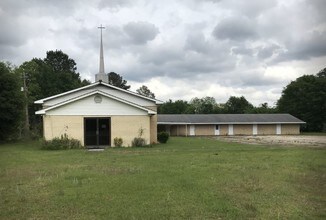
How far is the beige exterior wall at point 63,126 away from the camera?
28.5 meters

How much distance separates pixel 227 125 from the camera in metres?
60.1

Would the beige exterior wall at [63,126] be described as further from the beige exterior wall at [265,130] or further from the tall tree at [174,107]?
the tall tree at [174,107]

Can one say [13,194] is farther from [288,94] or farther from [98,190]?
[288,94]

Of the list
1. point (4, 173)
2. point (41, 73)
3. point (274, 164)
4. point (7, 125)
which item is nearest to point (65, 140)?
point (7, 125)

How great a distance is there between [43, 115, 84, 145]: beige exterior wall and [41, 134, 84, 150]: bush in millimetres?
418

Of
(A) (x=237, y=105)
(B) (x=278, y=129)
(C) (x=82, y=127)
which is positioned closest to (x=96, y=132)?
(C) (x=82, y=127)

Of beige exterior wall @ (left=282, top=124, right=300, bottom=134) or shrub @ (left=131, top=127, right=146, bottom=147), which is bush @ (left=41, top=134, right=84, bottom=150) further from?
beige exterior wall @ (left=282, top=124, right=300, bottom=134)

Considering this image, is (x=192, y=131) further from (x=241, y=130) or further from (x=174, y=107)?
(x=174, y=107)

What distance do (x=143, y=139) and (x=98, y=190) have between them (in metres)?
19.3

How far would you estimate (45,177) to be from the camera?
12.7m

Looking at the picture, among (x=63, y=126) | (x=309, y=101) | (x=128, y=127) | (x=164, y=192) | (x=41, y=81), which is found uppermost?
(x=41, y=81)

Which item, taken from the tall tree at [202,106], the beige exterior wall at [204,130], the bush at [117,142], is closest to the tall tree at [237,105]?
the tall tree at [202,106]

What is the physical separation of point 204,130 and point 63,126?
33.7 meters

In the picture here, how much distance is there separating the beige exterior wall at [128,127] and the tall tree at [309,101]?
4860cm
